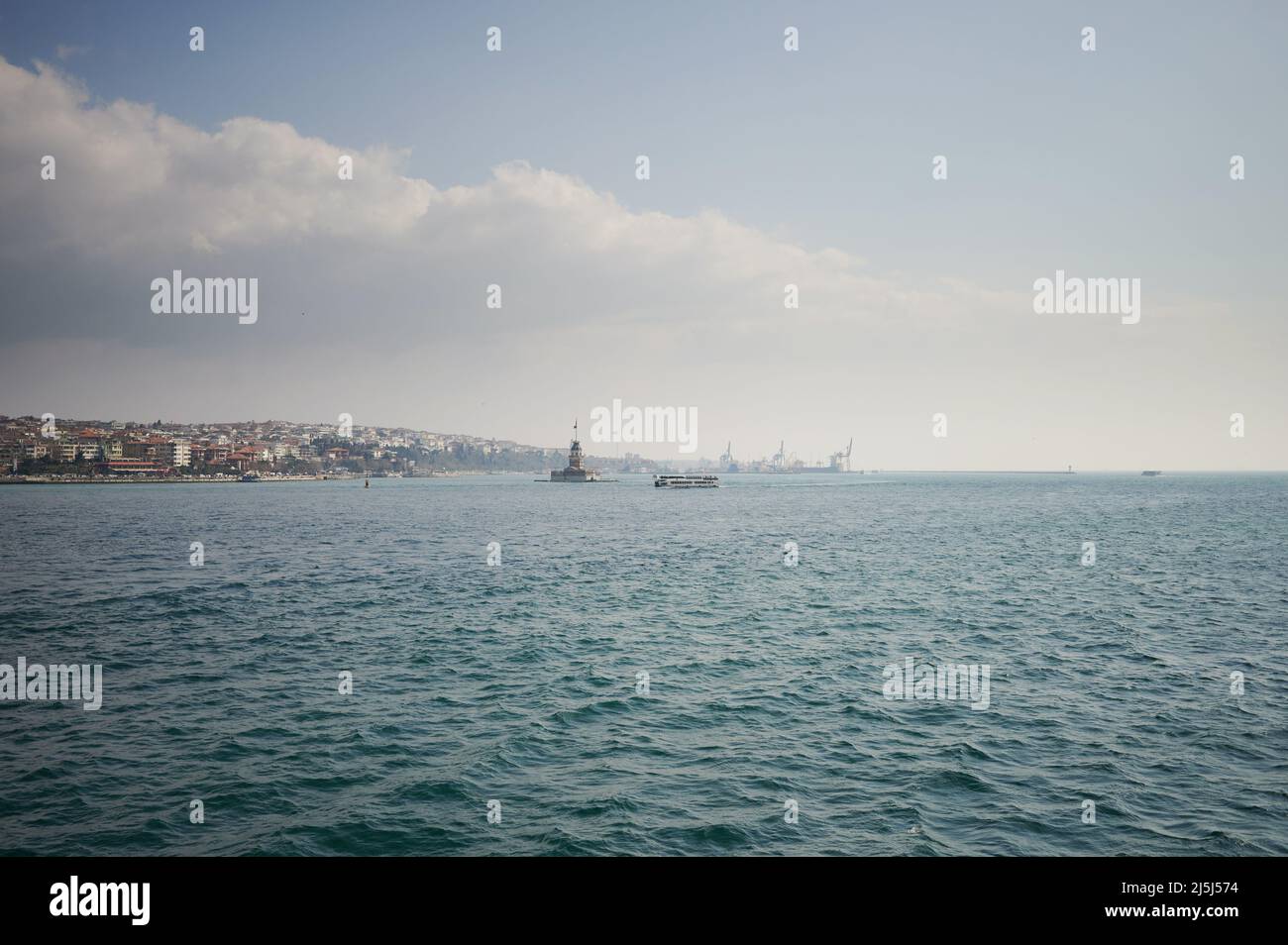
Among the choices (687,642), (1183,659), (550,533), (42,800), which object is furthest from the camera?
(550,533)

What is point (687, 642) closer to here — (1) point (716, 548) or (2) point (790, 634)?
(2) point (790, 634)

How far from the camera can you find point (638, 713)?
65.0 feet

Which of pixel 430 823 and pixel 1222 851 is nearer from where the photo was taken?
pixel 1222 851

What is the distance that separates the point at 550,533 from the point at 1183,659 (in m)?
56.4

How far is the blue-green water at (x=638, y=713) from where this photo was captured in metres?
13.2

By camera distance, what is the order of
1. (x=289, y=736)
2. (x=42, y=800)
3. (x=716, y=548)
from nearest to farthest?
1. (x=42, y=800)
2. (x=289, y=736)
3. (x=716, y=548)

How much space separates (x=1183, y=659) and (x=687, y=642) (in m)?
17.3

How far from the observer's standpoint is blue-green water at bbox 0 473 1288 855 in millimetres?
13242
